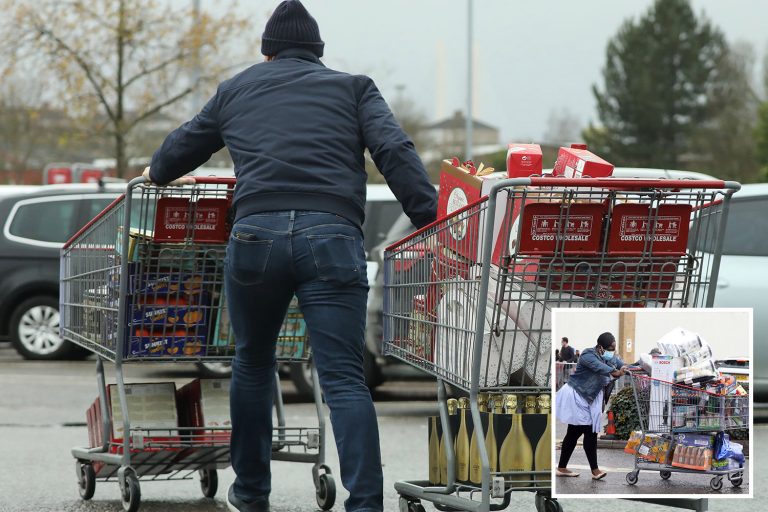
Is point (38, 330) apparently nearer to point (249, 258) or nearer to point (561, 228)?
point (249, 258)

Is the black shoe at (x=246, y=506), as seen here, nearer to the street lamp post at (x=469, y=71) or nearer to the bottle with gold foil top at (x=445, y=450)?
the bottle with gold foil top at (x=445, y=450)

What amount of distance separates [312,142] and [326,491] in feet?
5.76

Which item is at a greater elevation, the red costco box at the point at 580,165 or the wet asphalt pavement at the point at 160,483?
the red costco box at the point at 580,165

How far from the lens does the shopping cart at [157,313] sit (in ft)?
17.8

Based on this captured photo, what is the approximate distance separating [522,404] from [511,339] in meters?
0.32

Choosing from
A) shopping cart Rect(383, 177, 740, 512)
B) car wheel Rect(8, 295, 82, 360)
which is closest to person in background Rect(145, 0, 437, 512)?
shopping cart Rect(383, 177, 740, 512)

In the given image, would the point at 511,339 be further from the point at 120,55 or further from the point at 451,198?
the point at 120,55

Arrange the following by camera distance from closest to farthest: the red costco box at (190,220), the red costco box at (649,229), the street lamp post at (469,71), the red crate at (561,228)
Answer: the red crate at (561,228)
the red costco box at (649,229)
the red costco box at (190,220)
the street lamp post at (469,71)

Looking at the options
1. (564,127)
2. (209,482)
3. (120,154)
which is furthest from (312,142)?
(564,127)

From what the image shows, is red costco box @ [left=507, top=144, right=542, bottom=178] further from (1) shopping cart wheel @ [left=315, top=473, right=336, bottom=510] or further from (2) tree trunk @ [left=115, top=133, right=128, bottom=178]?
(2) tree trunk @ [left=115, top=133, right=128, bottom=178]

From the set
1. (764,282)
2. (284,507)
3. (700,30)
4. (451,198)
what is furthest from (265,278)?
(700,30)

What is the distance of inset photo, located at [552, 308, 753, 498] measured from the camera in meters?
4.15

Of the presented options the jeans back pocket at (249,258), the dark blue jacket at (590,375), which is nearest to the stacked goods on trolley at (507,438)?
the dark blue jacket at (590,375)

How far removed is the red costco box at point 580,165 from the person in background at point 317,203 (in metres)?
0.50
